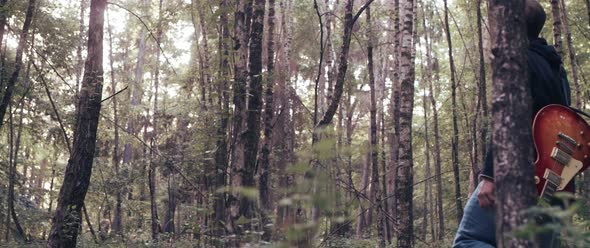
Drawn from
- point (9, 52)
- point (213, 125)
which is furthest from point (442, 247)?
point (9, 52)

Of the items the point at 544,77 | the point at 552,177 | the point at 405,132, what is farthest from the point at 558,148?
the point at 405,132

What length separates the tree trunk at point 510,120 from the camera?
212 cm

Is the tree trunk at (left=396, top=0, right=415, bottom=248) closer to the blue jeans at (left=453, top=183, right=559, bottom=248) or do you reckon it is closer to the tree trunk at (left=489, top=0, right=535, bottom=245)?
the blue jeans at (left=453, top=183, right=559, bottom=248)

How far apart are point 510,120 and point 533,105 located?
72cm

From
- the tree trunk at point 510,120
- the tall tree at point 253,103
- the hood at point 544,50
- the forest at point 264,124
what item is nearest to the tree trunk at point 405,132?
the forest at point 264,124

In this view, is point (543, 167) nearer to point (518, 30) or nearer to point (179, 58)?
point (518, 30)

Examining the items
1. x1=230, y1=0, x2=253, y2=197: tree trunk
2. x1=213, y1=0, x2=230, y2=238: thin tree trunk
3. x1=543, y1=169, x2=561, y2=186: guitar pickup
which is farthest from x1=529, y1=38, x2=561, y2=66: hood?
x1=213, y1=0, x2=230, y2=238: thin tree trunk

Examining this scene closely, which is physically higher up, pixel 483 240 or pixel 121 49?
pixel 121 49

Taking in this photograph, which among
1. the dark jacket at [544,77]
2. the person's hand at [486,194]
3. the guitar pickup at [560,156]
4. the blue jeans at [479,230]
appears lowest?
the blue jeans at [479,230]

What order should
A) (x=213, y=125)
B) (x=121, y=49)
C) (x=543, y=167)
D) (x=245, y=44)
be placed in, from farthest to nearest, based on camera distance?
1. (x=121, y=49)
2. (x=213, y=125)
3. (x=245, y=44)
4. (x=543, y=167)

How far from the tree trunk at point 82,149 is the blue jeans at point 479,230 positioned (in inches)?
234

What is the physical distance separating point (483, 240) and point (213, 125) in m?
9.06

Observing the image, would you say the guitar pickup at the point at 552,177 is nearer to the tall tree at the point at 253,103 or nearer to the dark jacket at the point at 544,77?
the dark jacket at the point at 544,77

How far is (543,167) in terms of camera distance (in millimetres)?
2613
